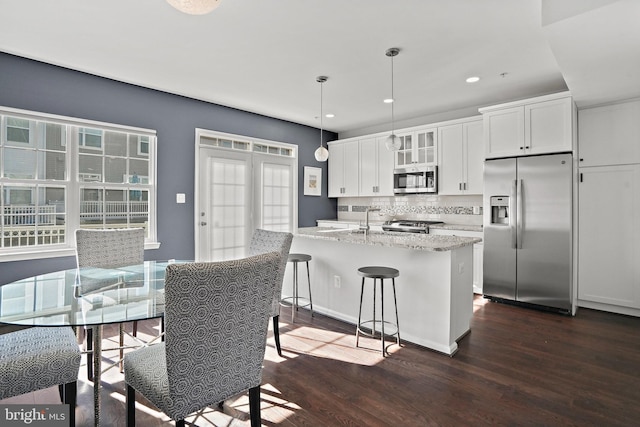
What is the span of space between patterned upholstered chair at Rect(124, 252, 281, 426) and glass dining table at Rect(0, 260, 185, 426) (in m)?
0.25

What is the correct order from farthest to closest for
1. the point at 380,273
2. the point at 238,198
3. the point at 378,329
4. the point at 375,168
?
1. the point at 375,168
2. the point at 238,198
3. the point at 378,329
4. the point at 380,273

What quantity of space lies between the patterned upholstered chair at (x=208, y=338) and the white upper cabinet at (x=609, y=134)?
4.21 metres

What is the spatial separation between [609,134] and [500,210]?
1.37 meters

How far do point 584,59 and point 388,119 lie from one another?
306 cm

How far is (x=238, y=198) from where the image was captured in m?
5.02

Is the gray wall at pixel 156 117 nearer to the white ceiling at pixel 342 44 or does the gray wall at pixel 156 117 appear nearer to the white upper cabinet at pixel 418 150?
the white ceiling at pixel 342 44

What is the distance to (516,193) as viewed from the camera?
158 inches

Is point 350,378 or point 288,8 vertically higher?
point 288,8

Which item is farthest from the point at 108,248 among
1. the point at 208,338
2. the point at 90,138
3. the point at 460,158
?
the point at 460,158

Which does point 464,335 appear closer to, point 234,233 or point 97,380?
point 97,380

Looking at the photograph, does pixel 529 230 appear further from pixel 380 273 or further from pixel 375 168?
pixel 375 168

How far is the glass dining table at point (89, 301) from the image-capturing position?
1.50m

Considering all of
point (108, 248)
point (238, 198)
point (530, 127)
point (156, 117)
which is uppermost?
point (156, 117)

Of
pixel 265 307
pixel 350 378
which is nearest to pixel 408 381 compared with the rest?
pixel 350 378
